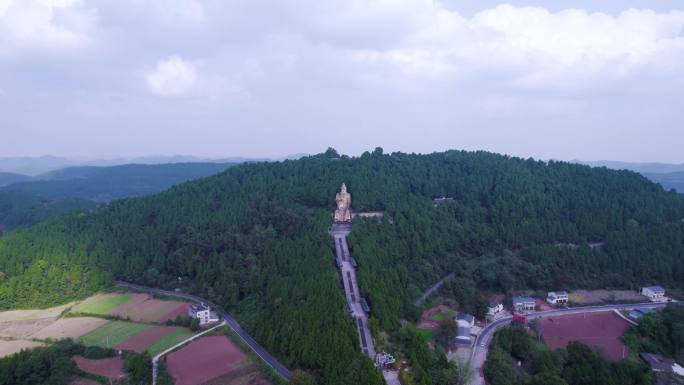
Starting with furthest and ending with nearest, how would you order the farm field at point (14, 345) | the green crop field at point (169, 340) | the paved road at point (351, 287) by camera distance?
the farm field at point (14, 345), the green crop field at point (169, 340), the paved road at point (351, 287)

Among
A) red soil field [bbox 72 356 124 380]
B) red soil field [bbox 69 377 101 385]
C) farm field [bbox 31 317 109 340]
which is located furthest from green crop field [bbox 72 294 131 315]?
red soil field [bbox 69 377 101 385]

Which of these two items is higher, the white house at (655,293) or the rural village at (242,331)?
the white house at (655,293)

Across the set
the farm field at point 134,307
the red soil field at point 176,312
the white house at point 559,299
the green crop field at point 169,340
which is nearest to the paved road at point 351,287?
the green crop field at point 169,340

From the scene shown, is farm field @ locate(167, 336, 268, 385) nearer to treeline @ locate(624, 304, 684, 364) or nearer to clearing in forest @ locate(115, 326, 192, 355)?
clearing in forest @ locate(115, 326, 192, 355)

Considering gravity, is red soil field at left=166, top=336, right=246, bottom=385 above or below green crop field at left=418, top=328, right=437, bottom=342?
below

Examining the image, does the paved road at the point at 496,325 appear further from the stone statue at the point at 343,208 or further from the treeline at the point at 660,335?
the stone statue at the point at 343,208

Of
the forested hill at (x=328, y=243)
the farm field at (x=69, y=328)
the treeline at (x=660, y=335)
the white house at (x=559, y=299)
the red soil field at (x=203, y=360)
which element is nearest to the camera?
the red soil field at (x=203, y=360)

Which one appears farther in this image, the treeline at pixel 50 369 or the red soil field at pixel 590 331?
the red soil field at pixel 590 331
